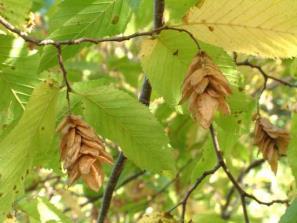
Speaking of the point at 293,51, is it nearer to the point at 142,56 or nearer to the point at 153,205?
the point at 142,56

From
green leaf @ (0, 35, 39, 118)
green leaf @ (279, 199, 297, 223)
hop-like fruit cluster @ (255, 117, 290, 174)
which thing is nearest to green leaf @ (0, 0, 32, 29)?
green leaf @ (0, 35, 39, 118)

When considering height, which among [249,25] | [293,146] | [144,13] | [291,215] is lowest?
[291,215]

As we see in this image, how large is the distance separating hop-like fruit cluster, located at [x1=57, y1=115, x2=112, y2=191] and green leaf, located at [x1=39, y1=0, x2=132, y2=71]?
0.99ft

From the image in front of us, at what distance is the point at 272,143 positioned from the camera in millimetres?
1148

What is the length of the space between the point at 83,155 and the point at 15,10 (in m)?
0.55

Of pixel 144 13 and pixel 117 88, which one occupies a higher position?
pixel 144 13

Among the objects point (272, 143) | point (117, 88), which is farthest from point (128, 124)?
point (272, 143)

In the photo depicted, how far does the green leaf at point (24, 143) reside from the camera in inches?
35.2

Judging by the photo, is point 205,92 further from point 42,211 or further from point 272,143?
point 42,211

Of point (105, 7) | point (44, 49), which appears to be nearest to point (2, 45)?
point (44, 49)

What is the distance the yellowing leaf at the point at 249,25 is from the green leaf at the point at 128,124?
0.58 ft

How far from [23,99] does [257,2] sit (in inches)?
21.3

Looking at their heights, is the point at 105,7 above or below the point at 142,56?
above

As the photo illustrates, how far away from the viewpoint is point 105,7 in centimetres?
122
